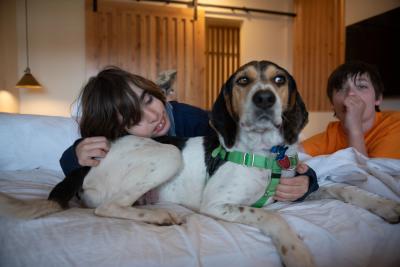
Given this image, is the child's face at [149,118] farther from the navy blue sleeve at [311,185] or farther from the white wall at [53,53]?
the white wall at [53,53]

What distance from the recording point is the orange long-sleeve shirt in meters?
1.91

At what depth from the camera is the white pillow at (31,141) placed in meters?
2.23

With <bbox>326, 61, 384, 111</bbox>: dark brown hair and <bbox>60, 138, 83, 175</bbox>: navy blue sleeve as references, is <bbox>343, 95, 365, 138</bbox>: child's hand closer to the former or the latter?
<bbox>326, 61, 384, 111</bbox>: dark brown hair

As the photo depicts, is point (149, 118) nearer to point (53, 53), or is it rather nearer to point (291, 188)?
point (291, 188)

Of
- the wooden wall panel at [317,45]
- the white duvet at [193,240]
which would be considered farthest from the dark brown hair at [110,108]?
the wooden wall panel at [317,45]

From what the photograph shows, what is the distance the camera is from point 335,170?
5.15ft

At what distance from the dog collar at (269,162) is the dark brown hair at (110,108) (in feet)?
1.85

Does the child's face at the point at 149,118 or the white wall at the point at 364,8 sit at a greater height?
the white wall at the point at 364,8

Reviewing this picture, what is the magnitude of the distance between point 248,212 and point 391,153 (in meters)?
1.24

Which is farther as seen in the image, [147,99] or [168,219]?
[147,99]

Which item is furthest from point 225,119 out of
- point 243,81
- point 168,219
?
point 168,219

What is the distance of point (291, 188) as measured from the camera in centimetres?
137

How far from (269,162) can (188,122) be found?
929mm

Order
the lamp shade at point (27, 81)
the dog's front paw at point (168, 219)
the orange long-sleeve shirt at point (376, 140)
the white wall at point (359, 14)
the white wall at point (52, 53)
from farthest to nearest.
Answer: the white wall at point (52, 53) → the lamp shade at point (27, 81) → the white wall at point (359, 14) → the orange long-sleeve shirt at point (376, 140) → the dog's front paw at point (168, 219)
